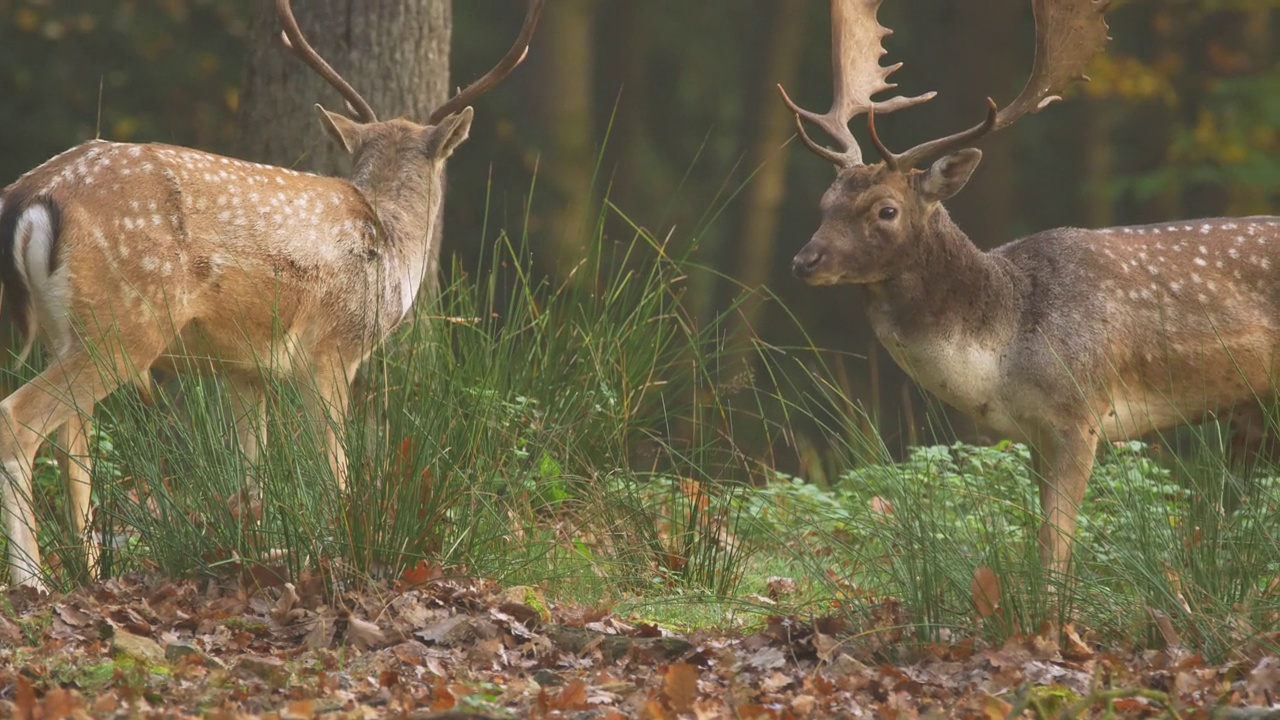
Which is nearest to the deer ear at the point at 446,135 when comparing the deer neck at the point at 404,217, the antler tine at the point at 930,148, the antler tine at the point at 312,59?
the deer neck at the point at 404,217

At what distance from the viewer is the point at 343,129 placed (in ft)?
25.2

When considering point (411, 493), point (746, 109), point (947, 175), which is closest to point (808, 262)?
point (947, 175)

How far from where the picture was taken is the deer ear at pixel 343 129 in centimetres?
758

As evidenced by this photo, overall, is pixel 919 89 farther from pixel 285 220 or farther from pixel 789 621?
pixel 789 621

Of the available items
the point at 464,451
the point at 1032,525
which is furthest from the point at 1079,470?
the point at 464,451

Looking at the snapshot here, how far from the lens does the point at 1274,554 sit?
4730 mm

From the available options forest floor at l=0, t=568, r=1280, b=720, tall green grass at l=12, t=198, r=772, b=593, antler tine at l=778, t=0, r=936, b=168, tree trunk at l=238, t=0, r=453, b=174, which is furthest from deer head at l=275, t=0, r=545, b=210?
forest floor at l=0, t=568, r=1280, b=720

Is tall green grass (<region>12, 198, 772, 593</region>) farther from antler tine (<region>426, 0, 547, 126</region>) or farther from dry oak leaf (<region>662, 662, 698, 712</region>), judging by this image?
antler tine (<region>426, 0, 547, 126</region>)

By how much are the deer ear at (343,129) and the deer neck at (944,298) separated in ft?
8.35

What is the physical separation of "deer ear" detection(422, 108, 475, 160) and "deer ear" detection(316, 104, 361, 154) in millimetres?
327

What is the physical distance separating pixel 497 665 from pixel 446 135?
346 centimetres

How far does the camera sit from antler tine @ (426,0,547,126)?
7.37 meters

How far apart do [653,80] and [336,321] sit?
55.9 feet

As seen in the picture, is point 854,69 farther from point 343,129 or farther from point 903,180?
point 343,129
